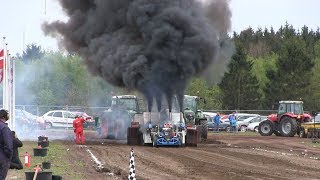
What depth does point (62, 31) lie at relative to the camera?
38188mm

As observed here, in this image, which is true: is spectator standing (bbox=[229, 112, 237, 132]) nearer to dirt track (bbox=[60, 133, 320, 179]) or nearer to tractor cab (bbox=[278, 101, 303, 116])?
tractor cab (bbox=[278, 101, 303, 116])

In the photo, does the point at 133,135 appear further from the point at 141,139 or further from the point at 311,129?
the point at 311,129

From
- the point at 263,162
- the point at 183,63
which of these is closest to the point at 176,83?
the point at 183,63

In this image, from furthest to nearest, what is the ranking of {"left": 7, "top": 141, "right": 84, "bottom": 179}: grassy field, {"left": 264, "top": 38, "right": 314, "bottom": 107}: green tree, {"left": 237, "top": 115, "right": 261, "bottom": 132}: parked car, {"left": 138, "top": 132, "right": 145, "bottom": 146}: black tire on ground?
1. {"left": 264, "top": 38, "right": 314, "bottom": 107}: green tree
2. {"left": 237, "top": 115, "right": 261, "bottom": 132}: parked car
3. {"left": 138, "top": 132, "right": 145, "bottom": 146}: black tire on ground
4. {"left": 7, "top": 141, "right": 84, "bottom": 179}: grassy field

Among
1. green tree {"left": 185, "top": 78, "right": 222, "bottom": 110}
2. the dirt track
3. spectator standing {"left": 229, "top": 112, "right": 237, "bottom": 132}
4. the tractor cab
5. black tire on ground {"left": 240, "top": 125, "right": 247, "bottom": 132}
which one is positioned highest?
green tree {"left": 185, "top": 78, "right": 222, "bottom": 110}

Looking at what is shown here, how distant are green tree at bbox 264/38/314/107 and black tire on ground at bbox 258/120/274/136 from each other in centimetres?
3092

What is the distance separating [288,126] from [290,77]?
36089mm

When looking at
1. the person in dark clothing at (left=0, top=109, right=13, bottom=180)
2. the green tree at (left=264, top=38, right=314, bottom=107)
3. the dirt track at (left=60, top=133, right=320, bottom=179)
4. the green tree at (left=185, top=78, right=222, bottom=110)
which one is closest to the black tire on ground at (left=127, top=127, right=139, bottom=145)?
the dirt track at (left=60, top=133, right=320, bottom=179)

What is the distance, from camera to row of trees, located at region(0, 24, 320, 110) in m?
64.3

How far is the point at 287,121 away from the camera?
45.9 m

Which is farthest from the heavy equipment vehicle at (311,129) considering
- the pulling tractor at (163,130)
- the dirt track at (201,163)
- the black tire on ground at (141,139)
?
the black tire on ground at (141,139)

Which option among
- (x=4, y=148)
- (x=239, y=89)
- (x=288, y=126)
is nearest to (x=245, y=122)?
(x=288, y=126)

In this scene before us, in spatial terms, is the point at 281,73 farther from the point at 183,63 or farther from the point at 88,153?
the point at 88,153

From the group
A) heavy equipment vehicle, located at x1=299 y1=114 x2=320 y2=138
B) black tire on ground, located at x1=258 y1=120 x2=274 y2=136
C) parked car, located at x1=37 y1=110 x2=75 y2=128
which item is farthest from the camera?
parked car, located at x1=37 y1=110 x2=75 y2=128
